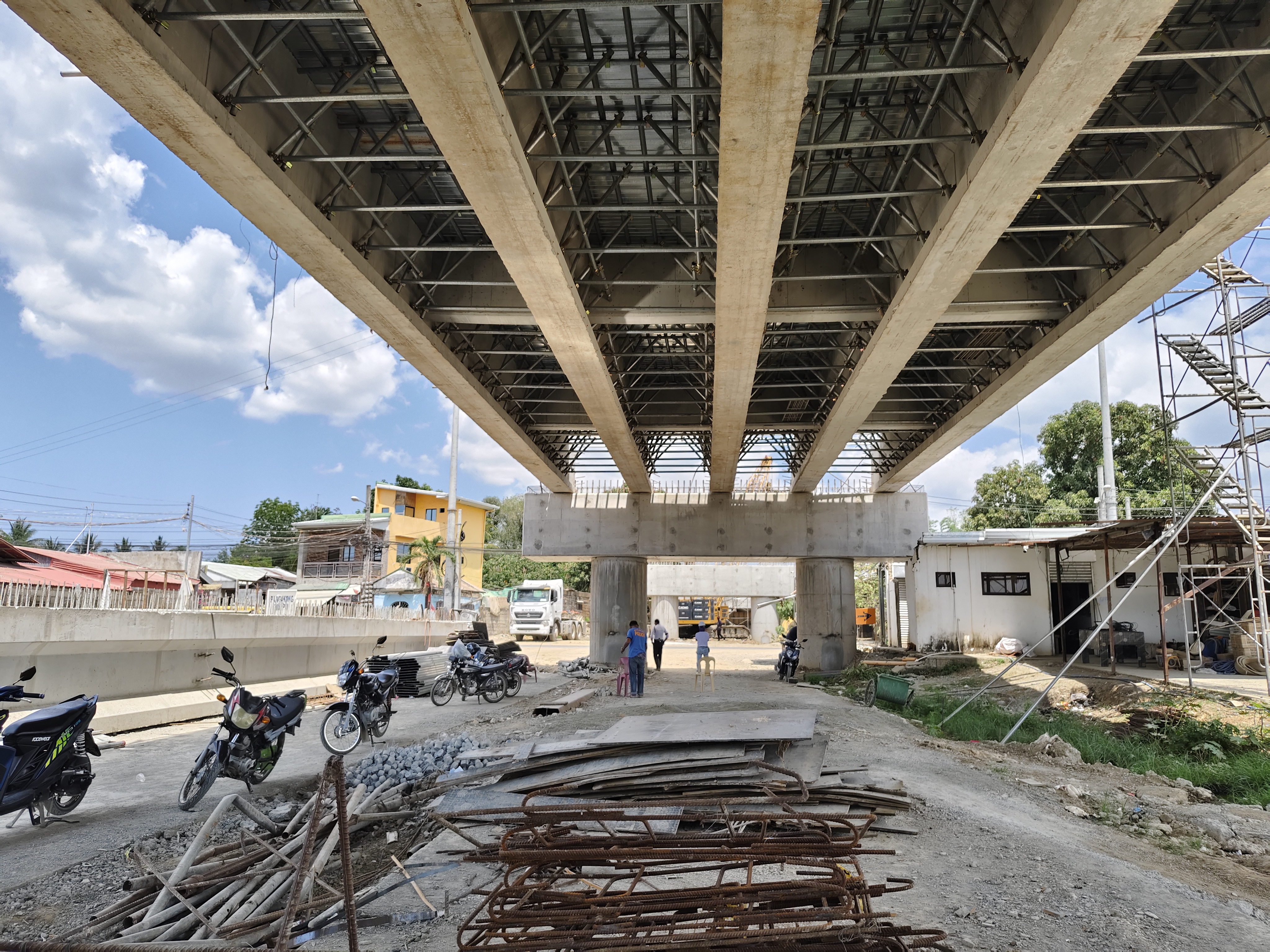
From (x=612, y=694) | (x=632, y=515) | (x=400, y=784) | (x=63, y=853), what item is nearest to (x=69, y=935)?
(x=63, y=853)

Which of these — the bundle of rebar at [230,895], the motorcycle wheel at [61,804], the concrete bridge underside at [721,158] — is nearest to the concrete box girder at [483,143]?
the concrete bridge underside at [721,158]

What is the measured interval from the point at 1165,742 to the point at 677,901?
1332cm

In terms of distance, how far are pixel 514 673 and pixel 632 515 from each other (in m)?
10.1

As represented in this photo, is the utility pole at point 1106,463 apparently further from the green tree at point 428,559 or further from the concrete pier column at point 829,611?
the green tree at point 428,559

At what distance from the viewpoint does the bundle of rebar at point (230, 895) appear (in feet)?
15.5

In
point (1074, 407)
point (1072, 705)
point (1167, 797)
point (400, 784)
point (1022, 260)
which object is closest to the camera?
point (400, 784)

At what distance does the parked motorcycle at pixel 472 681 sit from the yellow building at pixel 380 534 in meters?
31.2

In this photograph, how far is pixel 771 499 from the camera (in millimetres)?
27781

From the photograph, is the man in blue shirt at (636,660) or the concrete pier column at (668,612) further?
the concrete pier column at (668,612)

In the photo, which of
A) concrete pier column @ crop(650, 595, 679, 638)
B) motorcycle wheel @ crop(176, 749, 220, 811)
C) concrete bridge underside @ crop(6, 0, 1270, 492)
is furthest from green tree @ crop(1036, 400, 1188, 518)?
motorcycle wheel @ crop(176, 749, 220, 811)

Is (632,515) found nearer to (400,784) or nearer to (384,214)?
(384,214)

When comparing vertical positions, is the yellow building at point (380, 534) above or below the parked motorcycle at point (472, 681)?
above

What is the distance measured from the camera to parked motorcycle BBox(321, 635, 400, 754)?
1112cm

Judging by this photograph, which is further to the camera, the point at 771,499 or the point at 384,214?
the point at 771,499
